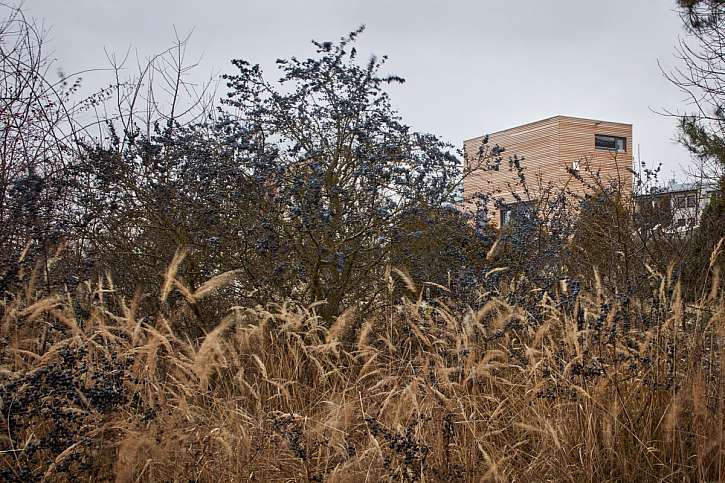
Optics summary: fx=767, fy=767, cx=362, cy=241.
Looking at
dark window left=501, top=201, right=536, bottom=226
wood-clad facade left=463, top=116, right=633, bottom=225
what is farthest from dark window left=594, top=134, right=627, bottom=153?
dark window left=501, top=201, right=536, bottom=226

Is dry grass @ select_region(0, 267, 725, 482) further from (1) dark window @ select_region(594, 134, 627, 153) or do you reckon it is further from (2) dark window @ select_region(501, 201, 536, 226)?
(1) dark window @ select_region(594, 134, 627, 153)

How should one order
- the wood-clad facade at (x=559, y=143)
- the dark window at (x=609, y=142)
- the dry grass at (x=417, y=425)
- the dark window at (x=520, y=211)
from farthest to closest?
the dark window at (x=609, y=142) → the wood-clad facade at (x=559, y=143) → the dark window at (x=520, y=211) → the dry grass at (x=417, y=425)

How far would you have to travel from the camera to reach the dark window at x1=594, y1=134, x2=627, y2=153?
33.9 meters

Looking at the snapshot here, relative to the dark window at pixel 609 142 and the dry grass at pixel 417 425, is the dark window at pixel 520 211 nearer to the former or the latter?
the dry grass at pixel 417 425

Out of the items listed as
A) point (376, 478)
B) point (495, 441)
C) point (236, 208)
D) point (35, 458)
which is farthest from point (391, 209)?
point (35, 458)

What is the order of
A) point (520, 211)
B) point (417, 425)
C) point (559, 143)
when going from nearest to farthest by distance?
1. point (417, 425)
2. point (520, 211)
3. point (559, 143)

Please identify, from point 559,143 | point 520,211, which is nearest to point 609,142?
point 559,143

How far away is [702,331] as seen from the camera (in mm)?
3943

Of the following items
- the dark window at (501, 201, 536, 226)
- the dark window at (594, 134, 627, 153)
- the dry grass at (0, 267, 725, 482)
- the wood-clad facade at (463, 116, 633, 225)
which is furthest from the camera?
the dark window at (594, 134, 627, 153)

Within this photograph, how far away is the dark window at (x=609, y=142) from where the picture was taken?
3391 centimetres

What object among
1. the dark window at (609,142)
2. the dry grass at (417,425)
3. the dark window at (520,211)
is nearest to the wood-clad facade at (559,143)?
the dark window at (609,142)

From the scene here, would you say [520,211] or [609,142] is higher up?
[609,142]

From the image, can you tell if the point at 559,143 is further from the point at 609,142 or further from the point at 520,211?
the point at 520,211

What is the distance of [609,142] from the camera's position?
115ft
